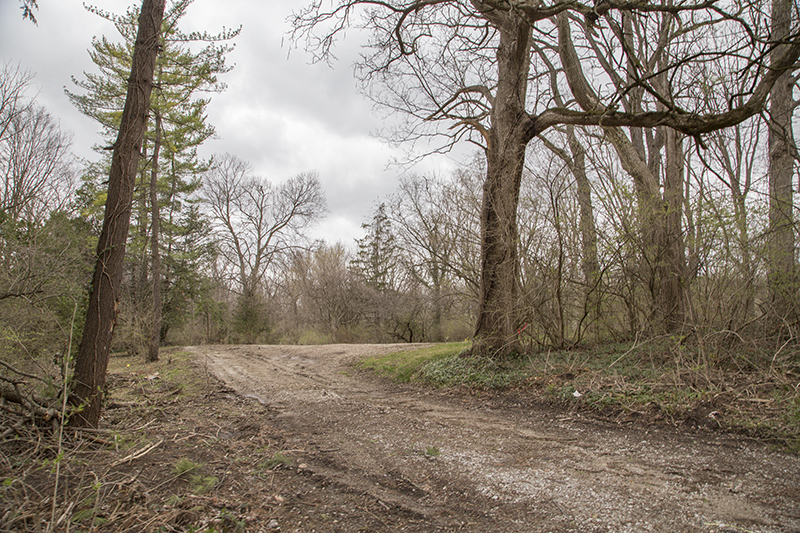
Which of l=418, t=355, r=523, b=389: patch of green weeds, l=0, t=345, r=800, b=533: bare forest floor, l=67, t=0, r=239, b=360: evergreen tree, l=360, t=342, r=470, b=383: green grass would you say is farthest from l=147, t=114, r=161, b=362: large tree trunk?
l=418, t=355, r=523, b=389: patch of green weeds

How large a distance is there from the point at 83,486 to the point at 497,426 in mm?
3991

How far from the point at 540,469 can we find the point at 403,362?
19.4 ft

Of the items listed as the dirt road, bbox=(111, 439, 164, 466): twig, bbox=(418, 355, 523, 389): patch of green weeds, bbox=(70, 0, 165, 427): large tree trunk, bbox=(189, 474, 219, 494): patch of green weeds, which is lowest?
bbox=(189, 474, 219, 494): patch of green weeds

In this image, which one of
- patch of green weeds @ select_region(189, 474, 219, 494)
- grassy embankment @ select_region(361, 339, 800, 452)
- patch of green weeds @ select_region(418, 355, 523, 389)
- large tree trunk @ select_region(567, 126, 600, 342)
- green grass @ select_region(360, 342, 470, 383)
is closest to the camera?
patch of green weeds @ select_region(189, 474, 219, 494)

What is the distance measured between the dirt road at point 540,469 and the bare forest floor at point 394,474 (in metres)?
0.01

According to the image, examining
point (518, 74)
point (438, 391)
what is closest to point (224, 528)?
point (438, 391)

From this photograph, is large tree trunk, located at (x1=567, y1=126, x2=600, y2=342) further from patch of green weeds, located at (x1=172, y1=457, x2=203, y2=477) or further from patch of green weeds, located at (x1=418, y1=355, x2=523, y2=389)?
patch of green weeds, located at (x1=172, y1=457, x2=203, y2=477)

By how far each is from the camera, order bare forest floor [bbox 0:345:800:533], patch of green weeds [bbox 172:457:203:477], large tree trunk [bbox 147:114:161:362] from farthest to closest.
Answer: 1. large tree trunk [bbox 147:114:161:362]
2. patch of green weeds [bbox 172:457:203:477]
3. bare forest floor [bbox 0:345:800:533]

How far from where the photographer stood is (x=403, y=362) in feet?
30.5

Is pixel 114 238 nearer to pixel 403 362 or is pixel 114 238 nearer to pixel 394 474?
pixel 394 474

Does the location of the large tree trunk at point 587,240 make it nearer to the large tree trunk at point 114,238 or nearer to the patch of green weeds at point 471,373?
the patch of green weeds at point 471,373

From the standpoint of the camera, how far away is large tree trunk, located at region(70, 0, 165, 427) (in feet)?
14.0

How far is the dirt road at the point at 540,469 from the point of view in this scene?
2.69m

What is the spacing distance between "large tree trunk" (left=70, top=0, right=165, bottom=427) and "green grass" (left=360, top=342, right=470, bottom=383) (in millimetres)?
5172
